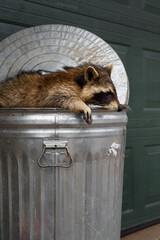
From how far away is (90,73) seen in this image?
56.8 inches

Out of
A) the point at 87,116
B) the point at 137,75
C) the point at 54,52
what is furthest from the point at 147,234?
the point at 54,52

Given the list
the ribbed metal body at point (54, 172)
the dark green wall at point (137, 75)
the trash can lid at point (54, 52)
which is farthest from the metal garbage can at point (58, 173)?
the dark green wall at point (137, 75)

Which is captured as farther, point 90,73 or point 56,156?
point 90,73

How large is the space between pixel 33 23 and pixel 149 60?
1376mm

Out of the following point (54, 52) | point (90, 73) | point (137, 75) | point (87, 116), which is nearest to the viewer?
point (87, 116)

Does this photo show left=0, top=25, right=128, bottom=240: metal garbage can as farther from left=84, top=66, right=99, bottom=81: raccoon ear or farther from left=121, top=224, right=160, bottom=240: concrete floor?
left=121, top=224, right=160, bottom=240: concrete floor

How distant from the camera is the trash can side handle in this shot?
1260 millimetres

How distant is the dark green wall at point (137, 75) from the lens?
7.72 feet

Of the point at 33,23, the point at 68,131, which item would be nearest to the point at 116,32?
the point at 33,23

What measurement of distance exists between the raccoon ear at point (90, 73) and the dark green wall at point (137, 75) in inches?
37.4

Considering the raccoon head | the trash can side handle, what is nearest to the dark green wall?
the raccoon head

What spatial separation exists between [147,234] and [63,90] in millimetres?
2047

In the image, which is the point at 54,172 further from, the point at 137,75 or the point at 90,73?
the point at 137,75

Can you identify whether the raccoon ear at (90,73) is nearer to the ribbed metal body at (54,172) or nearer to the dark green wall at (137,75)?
the ribbed metal body at (54,172)
